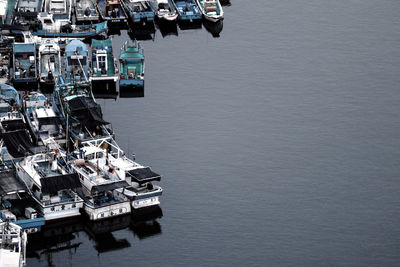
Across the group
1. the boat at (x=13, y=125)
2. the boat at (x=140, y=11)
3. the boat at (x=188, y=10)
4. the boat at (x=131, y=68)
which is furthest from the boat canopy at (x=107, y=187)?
the boat at (x=188, y=10)

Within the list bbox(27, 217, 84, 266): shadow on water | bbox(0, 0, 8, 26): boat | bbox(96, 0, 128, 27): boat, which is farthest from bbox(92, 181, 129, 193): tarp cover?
bbox(96, 0, 128, 27): boat

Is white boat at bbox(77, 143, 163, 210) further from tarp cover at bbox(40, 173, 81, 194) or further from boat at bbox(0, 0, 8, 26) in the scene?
boat at bbox(0, 0, 8, 26)

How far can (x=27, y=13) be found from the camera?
5527 inches

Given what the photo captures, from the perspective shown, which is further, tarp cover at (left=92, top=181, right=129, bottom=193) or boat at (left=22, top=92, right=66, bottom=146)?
boat at (left=22, top=92, right=66, bottom=146)

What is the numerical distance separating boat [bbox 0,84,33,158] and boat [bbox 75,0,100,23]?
26.3 metres

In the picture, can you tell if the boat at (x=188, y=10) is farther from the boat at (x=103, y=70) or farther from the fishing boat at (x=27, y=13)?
the fishing boat at (x=27, y=13)

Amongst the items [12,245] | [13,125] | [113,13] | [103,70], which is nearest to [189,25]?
[113,13]

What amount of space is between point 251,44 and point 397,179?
41305mm

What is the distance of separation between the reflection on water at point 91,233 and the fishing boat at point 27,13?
162ft

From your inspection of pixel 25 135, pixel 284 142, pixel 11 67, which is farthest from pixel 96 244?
pixel 11 67

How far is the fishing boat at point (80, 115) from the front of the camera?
360 feet

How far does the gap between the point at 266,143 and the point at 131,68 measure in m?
24.3

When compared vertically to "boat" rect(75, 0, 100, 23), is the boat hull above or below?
below

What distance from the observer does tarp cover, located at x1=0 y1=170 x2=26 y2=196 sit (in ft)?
322
